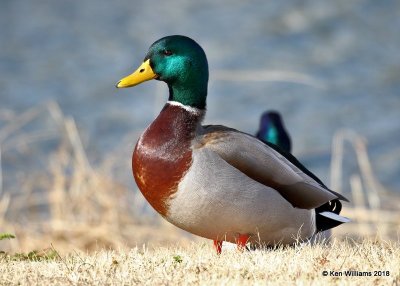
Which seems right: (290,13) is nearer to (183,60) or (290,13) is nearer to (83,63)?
(83,63)

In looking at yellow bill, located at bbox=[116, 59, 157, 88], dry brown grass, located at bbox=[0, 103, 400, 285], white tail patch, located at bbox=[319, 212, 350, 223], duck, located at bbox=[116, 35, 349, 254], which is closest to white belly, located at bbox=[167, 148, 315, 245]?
duck, located at bbox=[116, 35, 349, 254]

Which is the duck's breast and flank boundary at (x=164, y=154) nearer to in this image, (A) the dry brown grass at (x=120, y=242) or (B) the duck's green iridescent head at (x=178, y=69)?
(B) the duck's green iridescent head at (x=178, y=69)

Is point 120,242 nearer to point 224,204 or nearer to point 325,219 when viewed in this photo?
point 325,219

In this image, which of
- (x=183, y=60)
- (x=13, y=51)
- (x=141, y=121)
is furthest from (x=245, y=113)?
(x=183, y=60)

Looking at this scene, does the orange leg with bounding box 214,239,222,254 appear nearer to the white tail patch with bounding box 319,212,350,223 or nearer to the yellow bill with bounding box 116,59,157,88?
the white tail patch with bounding box 319,212,350,223

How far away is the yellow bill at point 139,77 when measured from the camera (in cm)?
483

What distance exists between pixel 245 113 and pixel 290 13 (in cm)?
318

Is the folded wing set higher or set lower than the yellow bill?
lower

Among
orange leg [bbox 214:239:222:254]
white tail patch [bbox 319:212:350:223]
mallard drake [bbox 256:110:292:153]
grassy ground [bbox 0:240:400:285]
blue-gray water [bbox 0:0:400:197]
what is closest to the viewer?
grassy ground [bbox 0:240:400:285]

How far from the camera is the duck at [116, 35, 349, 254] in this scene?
4496mm

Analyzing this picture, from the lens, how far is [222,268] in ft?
12.8

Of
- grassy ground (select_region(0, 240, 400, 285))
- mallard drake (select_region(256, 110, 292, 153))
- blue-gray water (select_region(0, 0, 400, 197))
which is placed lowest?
grassy ground (select_region(0, 240, 400, 285))

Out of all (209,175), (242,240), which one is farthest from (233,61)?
Answer: (209,175)

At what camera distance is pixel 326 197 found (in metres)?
4.83
